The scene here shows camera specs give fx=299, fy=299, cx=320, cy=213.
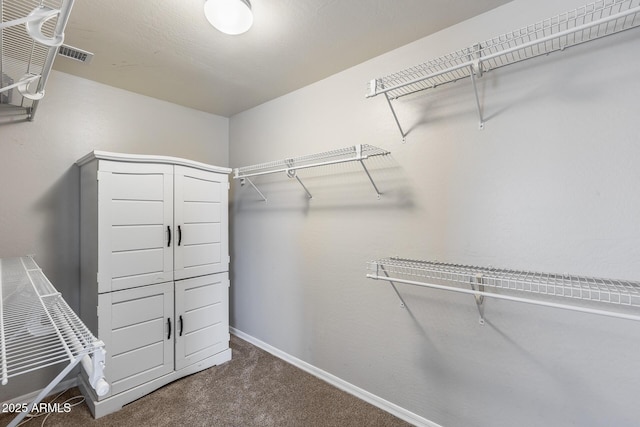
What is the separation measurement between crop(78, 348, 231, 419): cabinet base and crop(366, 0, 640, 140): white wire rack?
2.39 m

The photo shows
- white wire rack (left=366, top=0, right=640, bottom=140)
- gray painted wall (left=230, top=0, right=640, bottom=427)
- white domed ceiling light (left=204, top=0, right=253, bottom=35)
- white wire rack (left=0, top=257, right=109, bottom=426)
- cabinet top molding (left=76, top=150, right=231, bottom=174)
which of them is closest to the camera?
white wire rack (left=0, top=257, right=109, bottom=426)

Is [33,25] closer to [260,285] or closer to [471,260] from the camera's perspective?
[471,260]

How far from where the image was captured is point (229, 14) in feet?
4.80

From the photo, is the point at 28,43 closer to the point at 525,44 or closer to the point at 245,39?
the point at 245,39

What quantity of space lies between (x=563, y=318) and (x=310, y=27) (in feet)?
6.65

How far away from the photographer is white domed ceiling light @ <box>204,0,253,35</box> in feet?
4.69

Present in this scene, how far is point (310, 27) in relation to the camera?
176cm

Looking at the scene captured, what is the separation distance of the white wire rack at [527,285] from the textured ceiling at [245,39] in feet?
4.58

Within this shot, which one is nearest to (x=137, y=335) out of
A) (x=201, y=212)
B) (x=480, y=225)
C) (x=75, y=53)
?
(x=201, y=212)

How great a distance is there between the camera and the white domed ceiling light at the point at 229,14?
143 centimetres

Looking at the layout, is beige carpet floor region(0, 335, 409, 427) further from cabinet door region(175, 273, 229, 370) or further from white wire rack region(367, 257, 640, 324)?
white wire rack region(367, 257, 640, 324)

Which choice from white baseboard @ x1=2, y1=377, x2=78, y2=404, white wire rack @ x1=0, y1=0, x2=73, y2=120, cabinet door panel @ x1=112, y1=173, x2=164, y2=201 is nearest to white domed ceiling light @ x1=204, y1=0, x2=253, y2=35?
white wire rack @ x1=0, y1=0, x2=73, y2=120

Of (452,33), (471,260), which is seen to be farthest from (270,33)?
(471,260)

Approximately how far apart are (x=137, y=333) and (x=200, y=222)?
91 centimetres
